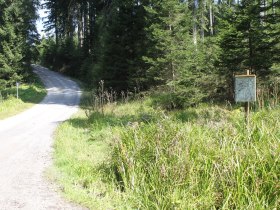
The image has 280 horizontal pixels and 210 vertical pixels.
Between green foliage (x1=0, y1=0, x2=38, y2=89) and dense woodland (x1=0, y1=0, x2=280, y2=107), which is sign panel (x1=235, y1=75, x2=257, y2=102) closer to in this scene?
dense woodland (x1=0, y1=0, x2=280, y2=107)

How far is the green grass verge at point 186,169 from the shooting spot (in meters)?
4.68

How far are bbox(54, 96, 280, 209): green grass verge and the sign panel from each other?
37 cm

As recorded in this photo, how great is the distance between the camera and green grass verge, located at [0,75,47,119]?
69.7ft

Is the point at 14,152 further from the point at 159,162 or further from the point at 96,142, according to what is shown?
the point at 159,162

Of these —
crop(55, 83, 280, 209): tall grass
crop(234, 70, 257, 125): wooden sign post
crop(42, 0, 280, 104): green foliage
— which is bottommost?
crop(55, 83, 280, 209): tall grass

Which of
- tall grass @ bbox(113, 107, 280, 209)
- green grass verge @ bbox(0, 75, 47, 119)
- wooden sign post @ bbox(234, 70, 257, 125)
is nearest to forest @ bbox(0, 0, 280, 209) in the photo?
tall grass @ bbox(113, 107, 280, 209)

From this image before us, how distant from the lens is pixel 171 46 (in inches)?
744

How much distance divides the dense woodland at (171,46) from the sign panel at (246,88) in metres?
8.29

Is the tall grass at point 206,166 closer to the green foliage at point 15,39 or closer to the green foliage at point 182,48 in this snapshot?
the green foliage at point 182,48

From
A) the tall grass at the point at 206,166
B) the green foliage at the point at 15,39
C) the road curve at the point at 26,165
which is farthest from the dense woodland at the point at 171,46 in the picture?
the tall grass at the point at 206,166

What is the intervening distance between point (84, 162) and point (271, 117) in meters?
3.82

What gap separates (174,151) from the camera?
5.54 meters

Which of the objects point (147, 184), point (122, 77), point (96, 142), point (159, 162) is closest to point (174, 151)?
point (159, 162)

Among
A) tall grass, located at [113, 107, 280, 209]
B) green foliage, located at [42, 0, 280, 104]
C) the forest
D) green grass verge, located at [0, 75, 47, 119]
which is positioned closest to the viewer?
tall grass, located at [113, 107, 280, 209]
